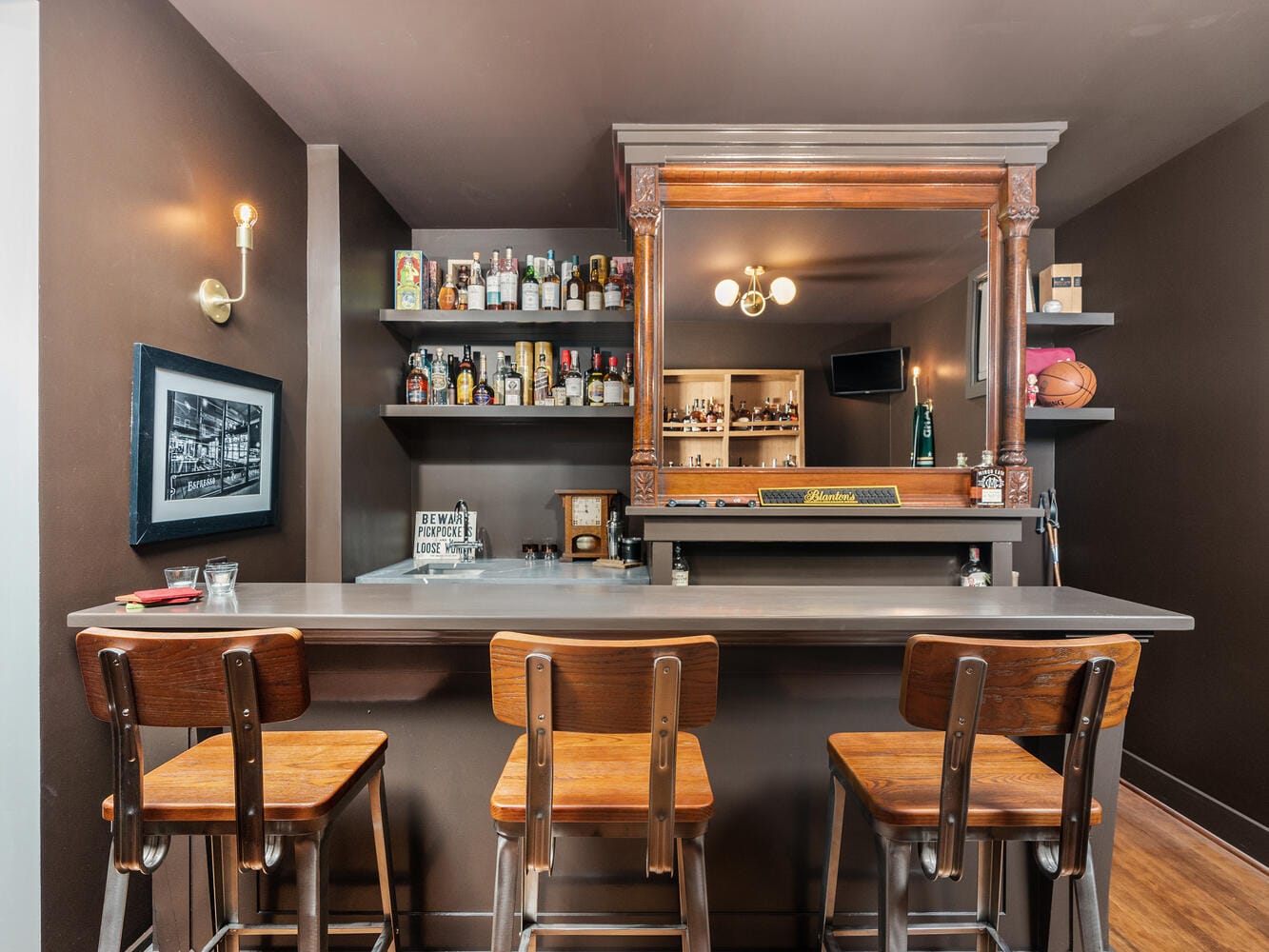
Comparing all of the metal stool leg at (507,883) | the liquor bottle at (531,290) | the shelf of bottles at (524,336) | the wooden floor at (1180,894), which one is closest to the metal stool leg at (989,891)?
the wooden floor at (1180,894)

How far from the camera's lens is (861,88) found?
2207mm

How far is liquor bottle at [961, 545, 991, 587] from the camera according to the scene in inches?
97.8

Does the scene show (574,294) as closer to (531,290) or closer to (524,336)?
(531,290)

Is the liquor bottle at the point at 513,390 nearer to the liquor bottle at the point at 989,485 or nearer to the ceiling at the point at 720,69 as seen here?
the ceiling at the point at 720,69

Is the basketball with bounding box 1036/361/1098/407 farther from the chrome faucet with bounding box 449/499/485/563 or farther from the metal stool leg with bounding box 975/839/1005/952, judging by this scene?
the chrome faucet with bounding box 449/499/485/563

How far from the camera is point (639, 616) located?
1294 millimetres

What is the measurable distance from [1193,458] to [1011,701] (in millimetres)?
2319

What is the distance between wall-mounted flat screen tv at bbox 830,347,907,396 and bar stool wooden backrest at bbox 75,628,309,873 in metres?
2.17

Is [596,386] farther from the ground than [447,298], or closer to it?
closer to it

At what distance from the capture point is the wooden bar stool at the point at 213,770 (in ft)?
3.34

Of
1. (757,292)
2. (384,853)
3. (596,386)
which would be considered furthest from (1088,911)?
(596,386)

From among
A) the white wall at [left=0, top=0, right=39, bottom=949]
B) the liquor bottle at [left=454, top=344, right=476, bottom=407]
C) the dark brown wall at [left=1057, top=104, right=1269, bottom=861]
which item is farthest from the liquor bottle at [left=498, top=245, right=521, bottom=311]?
the dark brown wall at [left=1057, top=104, right=1269, bottom=861]

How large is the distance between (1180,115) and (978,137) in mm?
686

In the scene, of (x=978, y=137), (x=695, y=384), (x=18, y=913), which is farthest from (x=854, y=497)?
(x=18, y=913)
